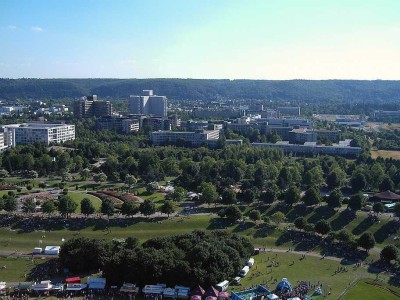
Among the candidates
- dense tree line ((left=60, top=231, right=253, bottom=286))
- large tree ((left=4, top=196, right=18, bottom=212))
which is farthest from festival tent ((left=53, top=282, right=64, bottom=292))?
large tree ((left=4, top=196, right=18, bottom=212))

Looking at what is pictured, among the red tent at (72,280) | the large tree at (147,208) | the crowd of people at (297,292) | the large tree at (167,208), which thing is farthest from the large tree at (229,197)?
the red tent at (72,280)

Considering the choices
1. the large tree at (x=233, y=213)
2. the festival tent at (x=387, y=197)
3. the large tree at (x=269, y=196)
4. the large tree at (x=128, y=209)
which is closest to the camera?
the large tree at (x=233, y=213)

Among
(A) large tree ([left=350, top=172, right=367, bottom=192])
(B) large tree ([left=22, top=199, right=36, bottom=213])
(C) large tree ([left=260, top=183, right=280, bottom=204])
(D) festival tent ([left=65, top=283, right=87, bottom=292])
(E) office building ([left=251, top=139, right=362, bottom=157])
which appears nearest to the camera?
(D) festival tent ([left=65, top=283, right=87, bottom=292])

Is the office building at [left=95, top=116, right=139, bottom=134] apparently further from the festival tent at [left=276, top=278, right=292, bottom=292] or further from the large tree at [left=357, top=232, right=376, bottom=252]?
the festival tent at [left=276, top=278, right=292, bottom=292]

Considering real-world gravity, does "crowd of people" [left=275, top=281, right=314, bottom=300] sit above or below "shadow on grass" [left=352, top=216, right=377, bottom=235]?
below

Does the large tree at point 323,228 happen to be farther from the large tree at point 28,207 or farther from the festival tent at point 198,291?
the large tree at point 28,207

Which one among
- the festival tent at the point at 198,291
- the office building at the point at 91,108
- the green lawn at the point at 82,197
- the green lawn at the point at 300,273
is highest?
the office building at the point at 91,108

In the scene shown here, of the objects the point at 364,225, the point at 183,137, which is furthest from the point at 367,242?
the point at 183,137

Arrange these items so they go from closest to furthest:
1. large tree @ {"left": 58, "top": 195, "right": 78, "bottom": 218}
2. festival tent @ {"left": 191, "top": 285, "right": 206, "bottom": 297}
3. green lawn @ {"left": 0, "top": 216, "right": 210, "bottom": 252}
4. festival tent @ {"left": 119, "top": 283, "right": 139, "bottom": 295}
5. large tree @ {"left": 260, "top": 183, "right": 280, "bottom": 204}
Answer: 1. festival tent @ {"left": 191, "top": 285, "right": 206, "bottom": 297}
2. festival tent @ {"left": 119, "top": 283, "right": 139, "bottom": 295}
3. green lawn @ {"left": 0, "top": 216, "right": 210, "bottom": 252}
4. large tree @ {"left": 58, "top": 195, "right": 78, "bottom": 218}
5. large tree @ {"left": 260, "top": 183, "right": 280, "bottom": 204}
